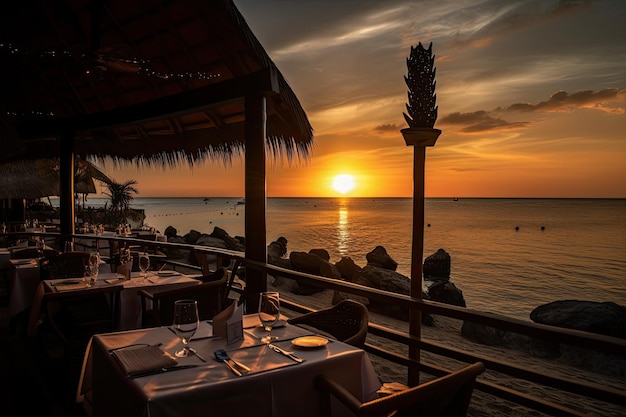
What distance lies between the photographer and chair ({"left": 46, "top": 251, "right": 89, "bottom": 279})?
4359mm

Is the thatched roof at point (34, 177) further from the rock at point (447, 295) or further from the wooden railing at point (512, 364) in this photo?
the wooden railing at point (512, 364)

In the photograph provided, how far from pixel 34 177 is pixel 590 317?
15.8m

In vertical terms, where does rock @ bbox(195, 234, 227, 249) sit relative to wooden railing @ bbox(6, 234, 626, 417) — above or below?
below

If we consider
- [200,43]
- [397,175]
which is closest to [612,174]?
[397,175]

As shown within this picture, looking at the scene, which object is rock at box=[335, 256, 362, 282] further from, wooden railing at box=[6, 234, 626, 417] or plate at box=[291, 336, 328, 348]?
plate at box=[291, 336, 328, 348]

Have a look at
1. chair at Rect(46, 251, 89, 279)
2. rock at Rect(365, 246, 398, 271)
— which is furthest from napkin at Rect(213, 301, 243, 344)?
rock at Rect(365, 246, 398, 271)

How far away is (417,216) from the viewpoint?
331cm

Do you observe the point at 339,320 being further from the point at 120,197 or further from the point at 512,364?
the point at 120,197

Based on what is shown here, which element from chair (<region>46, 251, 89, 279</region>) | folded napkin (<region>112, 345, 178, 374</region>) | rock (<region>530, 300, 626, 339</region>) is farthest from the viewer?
rock (<region>530, 300, 626, 339</region>)

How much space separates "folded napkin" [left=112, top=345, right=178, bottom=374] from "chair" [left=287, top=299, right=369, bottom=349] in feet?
3.14

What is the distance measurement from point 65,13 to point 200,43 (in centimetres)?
196

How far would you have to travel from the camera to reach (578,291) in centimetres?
1678

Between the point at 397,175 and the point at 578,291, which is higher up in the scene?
the point at 397,175

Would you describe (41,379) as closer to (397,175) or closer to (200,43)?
(200,43)
